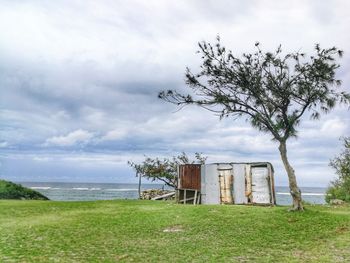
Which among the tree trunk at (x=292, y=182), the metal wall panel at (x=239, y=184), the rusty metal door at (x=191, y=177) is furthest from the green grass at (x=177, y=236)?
the rusty metal door at (x=191, y=177)

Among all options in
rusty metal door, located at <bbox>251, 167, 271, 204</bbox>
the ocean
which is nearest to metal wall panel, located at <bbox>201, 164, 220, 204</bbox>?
rusty metal door, located at <bbox>251, 167, 271, 204</bbox>

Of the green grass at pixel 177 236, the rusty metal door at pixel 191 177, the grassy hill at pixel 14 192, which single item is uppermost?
the rusty metal door at pixel 191 177

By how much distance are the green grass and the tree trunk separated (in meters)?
0.75

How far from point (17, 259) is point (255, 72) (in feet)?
55.7

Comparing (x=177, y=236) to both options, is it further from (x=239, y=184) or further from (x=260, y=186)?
(x=239, y=184)

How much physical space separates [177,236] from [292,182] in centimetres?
945

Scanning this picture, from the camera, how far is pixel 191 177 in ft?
108

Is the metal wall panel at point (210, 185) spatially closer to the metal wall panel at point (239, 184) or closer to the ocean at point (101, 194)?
the metal wall panel at point (239, 184)

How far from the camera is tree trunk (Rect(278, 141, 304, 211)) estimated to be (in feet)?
75.6

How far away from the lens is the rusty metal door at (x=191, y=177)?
32562 mm

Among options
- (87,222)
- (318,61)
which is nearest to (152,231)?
(87,222)

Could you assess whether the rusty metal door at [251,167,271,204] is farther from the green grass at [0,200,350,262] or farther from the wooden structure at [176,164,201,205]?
the green grass at [0,200,350,262]

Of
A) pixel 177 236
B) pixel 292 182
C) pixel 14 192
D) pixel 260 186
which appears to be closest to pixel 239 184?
pixel 260 186

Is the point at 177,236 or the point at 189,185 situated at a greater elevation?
the point at 189,185
